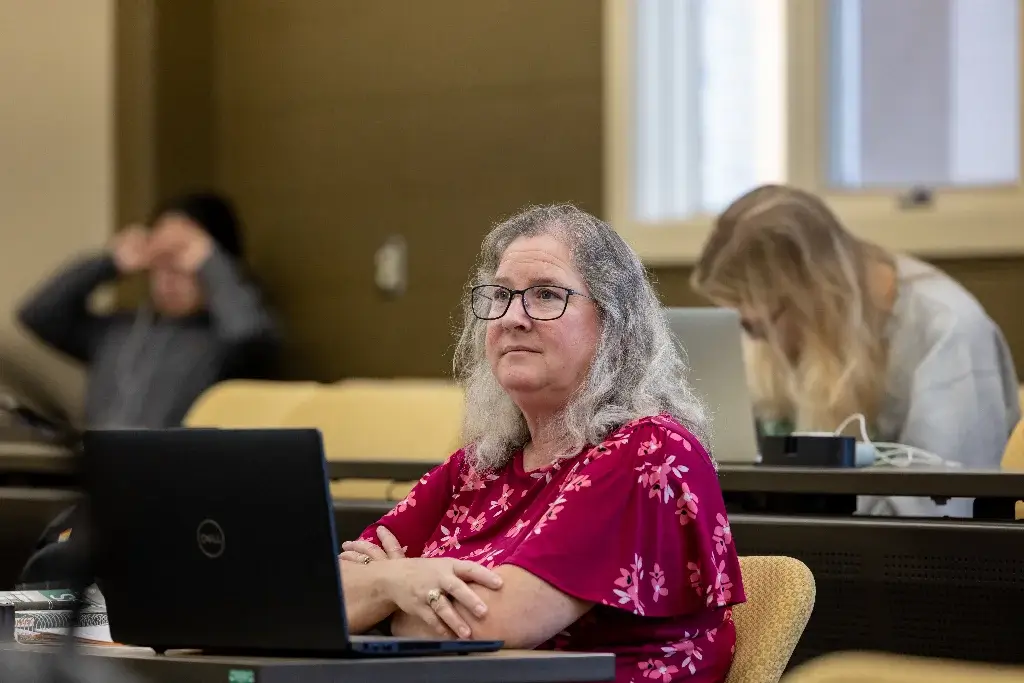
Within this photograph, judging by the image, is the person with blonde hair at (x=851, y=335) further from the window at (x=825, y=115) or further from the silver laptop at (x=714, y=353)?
the window at (x=825, y=115)

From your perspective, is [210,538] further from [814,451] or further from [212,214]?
[212,214]

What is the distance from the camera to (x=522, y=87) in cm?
530

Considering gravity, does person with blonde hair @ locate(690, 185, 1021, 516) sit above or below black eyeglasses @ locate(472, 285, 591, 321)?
below

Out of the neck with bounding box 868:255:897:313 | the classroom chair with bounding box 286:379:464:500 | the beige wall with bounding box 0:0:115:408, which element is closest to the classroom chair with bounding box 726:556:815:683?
the neck with bounding box 868:255:897:313

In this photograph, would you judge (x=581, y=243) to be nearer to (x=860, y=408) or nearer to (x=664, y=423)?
(x=664, y=423)

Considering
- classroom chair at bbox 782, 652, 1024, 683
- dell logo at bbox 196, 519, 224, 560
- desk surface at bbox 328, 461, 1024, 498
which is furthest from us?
desk surface at bbox 328, 461, 1024, 498

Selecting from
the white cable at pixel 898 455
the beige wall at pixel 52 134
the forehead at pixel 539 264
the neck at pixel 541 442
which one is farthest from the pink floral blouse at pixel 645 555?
the beige wall at pixel 52 134

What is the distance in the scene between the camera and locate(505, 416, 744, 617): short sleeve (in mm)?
1674

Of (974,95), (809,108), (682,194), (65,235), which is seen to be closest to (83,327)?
(65,235)

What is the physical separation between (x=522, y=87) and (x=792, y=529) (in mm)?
3036

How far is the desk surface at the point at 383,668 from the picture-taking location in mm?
1359

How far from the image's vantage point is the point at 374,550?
1.97 meters

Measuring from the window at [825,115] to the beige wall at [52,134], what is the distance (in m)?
2.01

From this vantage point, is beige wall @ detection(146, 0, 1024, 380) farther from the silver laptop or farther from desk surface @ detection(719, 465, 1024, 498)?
desk surface @ detection(719, 465, 1024, 498)
